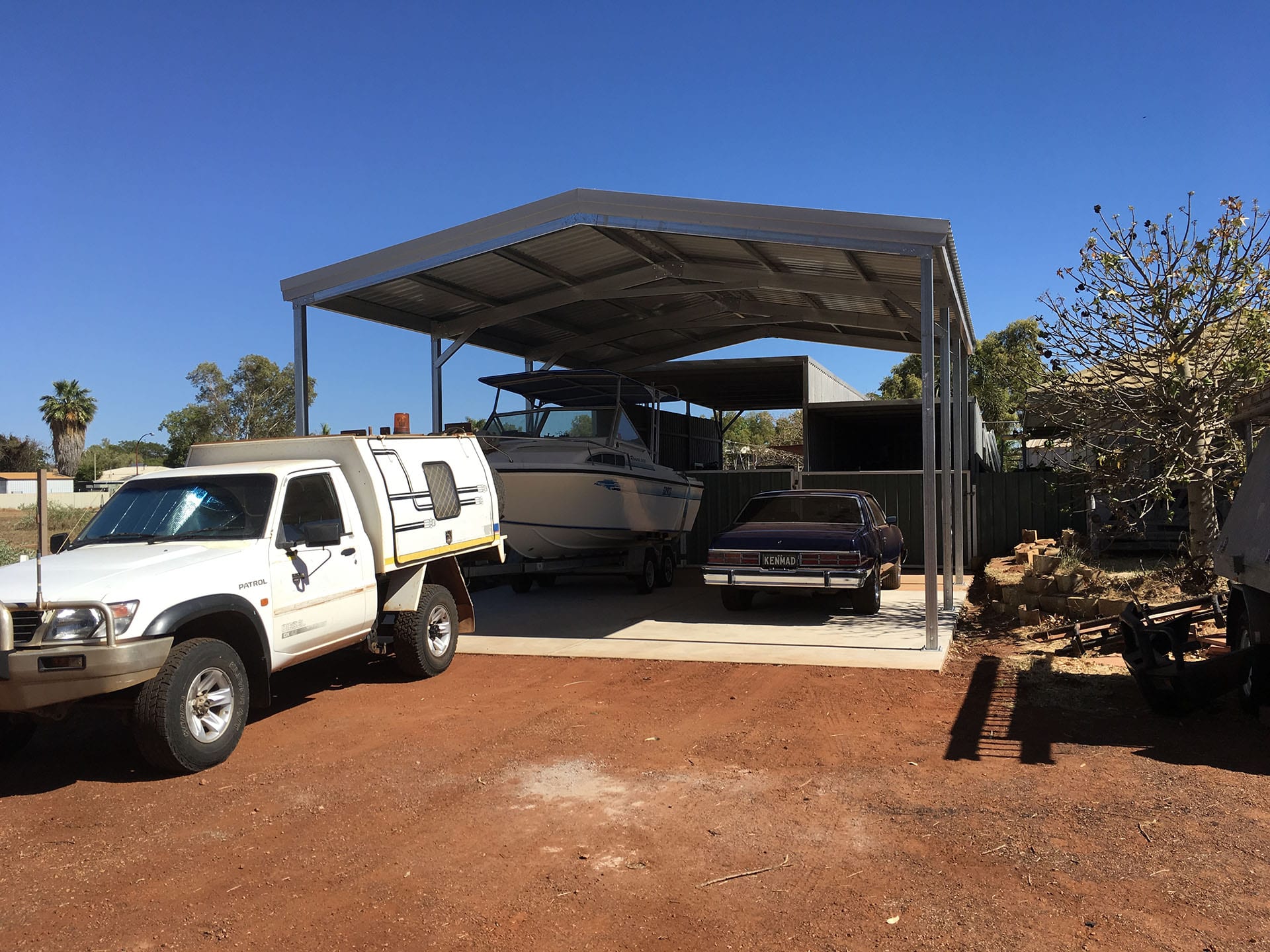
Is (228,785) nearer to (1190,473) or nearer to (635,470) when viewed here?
(635,470)

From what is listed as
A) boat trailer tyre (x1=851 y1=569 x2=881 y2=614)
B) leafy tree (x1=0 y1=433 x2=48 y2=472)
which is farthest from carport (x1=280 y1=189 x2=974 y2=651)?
leafy tree (x1=0 y1=433 x2=48 y2=472)

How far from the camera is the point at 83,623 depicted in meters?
5.51

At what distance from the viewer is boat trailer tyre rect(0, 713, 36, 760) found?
6.12m

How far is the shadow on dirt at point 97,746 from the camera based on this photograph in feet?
19.2

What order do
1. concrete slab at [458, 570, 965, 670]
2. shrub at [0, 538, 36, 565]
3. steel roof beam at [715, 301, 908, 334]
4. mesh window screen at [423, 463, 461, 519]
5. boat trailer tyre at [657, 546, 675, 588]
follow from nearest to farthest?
mesh window screen at [423, 463, 461, 519]
concrete slab at [458, 570, 965, 670]
shrub at [0, 538, 36, 565]
steel roof beam at [715, 301, 908, 334]
boat trailer tyre at [657, 546, 675, 588]

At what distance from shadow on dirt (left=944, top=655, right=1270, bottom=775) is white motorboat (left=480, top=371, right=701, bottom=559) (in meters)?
6.04

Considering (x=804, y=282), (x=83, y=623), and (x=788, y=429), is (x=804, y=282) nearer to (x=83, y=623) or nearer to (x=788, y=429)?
(x=83, y=623)

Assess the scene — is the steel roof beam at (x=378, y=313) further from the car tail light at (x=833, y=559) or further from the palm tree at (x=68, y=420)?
the palm tree at (x=68, y=420)

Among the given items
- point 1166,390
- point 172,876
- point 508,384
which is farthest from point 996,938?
point 508,384

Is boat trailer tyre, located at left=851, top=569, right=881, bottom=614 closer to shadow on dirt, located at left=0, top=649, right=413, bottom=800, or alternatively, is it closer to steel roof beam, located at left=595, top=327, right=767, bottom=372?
shadow on dirt, located at left=0, top=649, right=413, bottom=800

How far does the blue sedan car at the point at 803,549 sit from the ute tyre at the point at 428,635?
3687mm

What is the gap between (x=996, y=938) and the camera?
3.63m

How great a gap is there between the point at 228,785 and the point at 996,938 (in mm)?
4385

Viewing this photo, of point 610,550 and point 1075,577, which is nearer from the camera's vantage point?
point 1075,577
